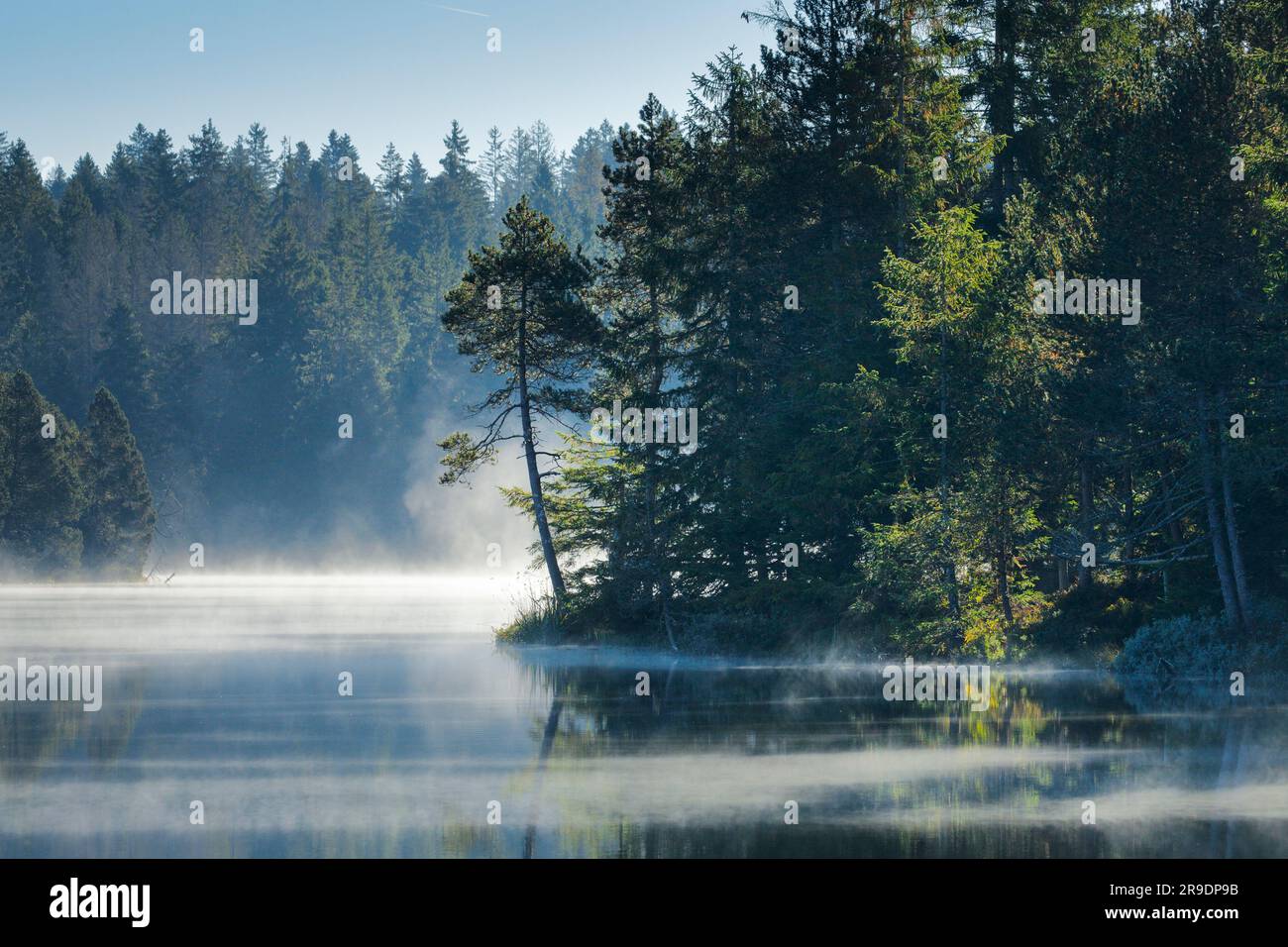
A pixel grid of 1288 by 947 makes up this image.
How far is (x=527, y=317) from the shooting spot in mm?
45906

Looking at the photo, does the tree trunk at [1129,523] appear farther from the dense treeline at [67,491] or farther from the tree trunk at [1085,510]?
the dense treeline at [67,491]

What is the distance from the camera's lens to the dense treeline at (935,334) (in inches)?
1241

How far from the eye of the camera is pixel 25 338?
120250 millimetres

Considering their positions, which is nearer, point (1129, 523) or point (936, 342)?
point (1129, 523)

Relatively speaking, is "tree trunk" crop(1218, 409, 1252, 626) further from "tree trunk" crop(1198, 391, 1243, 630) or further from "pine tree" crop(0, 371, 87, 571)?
"pine tree" crop(0, 371, 87, 571)

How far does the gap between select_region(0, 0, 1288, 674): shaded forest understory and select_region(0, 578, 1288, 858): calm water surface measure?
3.09m

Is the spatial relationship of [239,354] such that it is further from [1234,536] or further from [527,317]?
[1234,536]

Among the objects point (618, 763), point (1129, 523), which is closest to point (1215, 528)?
point (1129, 523)

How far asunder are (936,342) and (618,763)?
17.6m

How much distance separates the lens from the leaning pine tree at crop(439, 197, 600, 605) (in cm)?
4506

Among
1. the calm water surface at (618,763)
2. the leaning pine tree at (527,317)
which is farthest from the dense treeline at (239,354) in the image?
the calm water surface at (618,763)

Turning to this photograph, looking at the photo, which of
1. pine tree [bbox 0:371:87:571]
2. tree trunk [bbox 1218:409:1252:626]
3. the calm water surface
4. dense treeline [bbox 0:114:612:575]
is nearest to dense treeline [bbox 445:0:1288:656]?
tree trunk [bbox 1218:409:1252:626]

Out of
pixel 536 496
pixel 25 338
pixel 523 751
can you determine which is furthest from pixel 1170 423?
pixel 25 338
